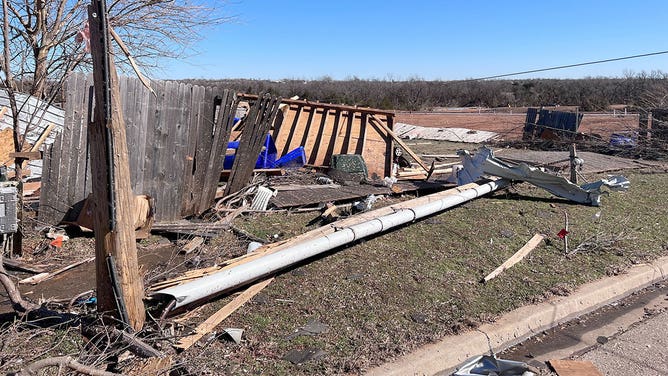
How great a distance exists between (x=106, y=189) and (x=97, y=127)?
0.36 meters

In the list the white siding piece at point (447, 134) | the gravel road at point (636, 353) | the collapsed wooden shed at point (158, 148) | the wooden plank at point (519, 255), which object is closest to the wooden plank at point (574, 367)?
the gravel road at point (636, 353)

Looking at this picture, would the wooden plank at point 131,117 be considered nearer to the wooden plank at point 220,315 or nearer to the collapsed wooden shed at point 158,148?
the collapsed wooden shed at point 158,148

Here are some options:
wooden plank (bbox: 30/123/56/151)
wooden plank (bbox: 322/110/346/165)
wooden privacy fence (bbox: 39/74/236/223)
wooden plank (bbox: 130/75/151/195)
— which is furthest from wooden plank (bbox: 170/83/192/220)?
wooden plank (bbox: 322/110/346/165)

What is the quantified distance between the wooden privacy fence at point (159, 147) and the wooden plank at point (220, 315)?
252 centimetres

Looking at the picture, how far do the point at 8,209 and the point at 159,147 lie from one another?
200 centimetres

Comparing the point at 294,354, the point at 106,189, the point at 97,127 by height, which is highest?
the point at 97,127

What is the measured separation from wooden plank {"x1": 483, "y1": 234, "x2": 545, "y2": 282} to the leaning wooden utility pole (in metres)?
3.54

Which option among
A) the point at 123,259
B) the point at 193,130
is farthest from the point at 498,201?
the point at 123,259

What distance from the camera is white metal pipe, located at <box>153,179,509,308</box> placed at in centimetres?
431

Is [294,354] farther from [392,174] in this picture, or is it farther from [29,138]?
[29,138]

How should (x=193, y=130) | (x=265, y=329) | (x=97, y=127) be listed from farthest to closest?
(x=193, y=130) → (x=265, y=329) → (x=97, y=127)

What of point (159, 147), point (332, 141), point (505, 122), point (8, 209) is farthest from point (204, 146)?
point (505, 122)

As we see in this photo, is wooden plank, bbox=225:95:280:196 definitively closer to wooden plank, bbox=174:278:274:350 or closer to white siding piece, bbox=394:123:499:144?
wooden plank, bbox=174:278:274:350

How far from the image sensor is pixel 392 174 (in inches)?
459
